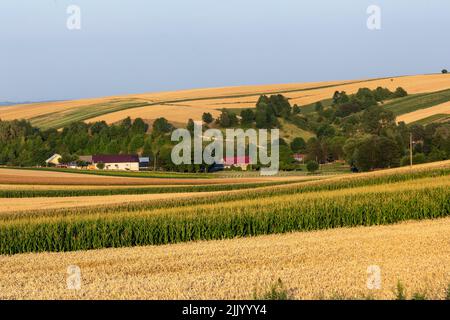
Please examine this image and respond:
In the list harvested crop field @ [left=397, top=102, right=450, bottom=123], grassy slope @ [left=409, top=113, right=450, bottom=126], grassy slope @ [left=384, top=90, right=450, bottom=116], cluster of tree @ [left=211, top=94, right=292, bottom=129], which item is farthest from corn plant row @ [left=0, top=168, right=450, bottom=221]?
grassy slope @ [left=384, top=90, right=450, bottom=116]

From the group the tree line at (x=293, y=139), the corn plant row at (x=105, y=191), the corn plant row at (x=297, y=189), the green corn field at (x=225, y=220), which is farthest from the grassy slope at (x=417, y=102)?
the green corn field at (x=225, y=220)

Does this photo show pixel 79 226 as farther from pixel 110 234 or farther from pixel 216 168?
pixel 216 168

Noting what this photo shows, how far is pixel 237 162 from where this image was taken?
337ft

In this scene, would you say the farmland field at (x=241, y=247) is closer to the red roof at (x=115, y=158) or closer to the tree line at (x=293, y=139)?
the tree line at (x=293, y=139)

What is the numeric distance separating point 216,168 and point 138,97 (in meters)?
79.9

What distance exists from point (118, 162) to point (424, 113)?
48518mm

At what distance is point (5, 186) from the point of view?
61.2 meters

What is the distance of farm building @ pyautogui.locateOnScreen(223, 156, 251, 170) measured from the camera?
333 ft

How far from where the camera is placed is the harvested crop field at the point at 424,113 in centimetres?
11950

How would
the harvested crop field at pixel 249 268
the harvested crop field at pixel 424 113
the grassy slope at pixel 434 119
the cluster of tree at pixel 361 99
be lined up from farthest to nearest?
the cluster of tree at pixel 361 99
the harvested crop field at pixel 424 113
the grassy slope at pixel 434 119
the harvested crop field at pixel 249 268

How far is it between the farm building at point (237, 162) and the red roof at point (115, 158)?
1383 cm

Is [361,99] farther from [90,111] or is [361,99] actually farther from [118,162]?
[118,162]

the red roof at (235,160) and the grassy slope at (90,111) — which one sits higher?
the grassy slope at (90,111)
